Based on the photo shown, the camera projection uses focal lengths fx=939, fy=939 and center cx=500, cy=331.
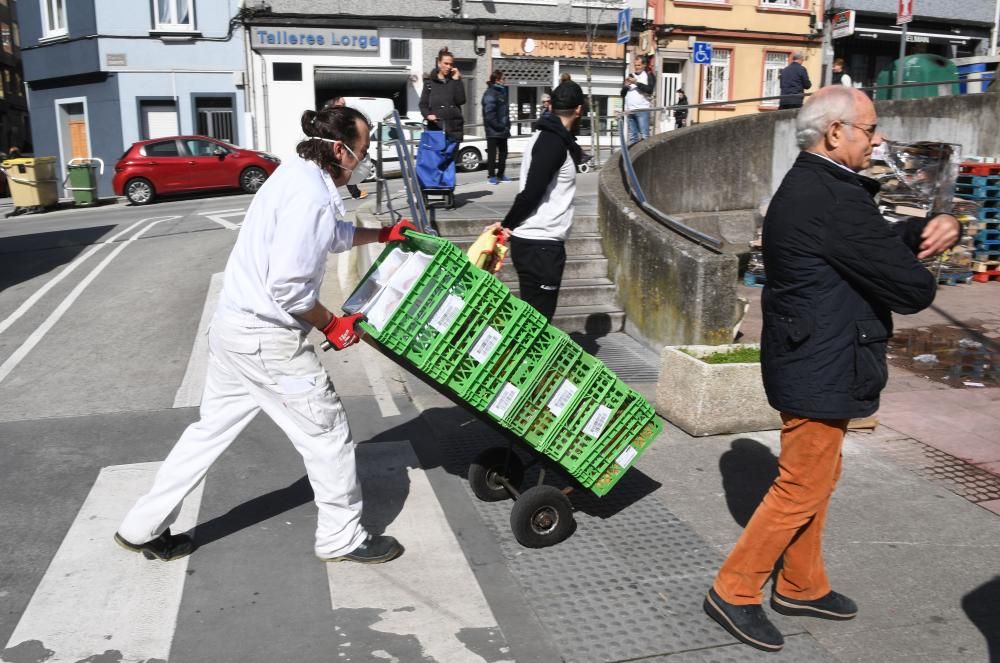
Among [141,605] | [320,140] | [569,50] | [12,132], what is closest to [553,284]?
[320,140]

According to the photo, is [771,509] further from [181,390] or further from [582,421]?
[181,390]

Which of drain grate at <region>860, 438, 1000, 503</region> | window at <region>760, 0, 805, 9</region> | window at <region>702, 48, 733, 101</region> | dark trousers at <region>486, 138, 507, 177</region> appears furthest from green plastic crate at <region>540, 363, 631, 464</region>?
window at <region>760, 0, 805, 9</region>

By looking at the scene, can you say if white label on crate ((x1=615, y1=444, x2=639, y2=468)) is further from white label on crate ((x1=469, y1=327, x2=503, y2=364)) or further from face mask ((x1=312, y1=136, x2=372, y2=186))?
face mask ((x1=312, y1=136, x2=372, y2=186))

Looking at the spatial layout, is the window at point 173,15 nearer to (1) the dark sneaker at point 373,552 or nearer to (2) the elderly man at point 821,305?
(1) the dark sneaker at point 373,552

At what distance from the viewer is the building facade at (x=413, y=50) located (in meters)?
28.9

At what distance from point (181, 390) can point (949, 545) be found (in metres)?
5.33

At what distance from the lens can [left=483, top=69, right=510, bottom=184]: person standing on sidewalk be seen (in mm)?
14742

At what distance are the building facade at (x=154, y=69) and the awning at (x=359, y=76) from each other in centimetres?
244

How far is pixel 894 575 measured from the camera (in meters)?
4.20

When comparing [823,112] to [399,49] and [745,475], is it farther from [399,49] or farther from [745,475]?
[399,49]

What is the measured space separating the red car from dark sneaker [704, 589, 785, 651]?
21.4 metres

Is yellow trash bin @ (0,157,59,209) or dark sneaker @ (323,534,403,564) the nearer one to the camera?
dark sneaker @ (323,534,403,564)

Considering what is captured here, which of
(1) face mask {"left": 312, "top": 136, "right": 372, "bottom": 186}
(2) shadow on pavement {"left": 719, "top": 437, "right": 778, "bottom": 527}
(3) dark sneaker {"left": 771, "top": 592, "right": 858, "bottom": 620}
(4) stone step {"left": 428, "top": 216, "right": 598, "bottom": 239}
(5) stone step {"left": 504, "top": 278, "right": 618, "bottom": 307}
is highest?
(1) face mask {"left": 312, "top": 136, "right": 372, "bottom": 186}

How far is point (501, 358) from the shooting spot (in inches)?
166
